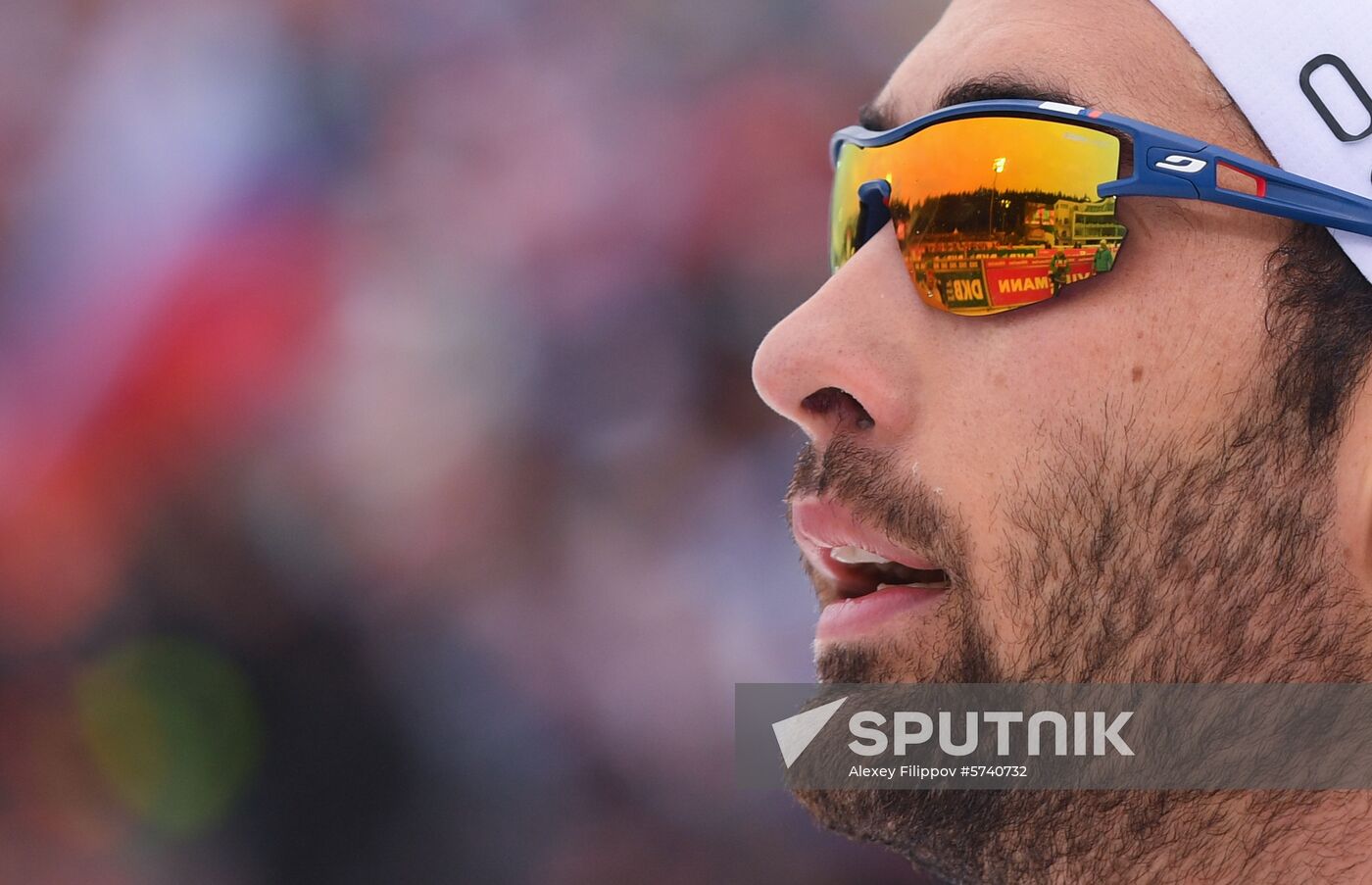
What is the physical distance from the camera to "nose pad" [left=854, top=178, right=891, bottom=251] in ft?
5.09

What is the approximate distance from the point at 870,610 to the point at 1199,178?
1.95 feet

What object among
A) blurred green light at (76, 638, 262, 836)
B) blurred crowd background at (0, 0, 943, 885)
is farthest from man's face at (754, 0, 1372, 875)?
blurred green light at (76, 638, 262, 836)

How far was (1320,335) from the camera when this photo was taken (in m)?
1.26

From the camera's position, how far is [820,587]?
4.97ft

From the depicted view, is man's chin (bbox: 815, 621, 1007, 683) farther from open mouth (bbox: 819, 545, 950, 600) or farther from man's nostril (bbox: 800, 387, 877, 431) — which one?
man's nostril (bbox: 800, 387, 877, 431)

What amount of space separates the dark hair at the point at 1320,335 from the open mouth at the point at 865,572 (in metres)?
0.43

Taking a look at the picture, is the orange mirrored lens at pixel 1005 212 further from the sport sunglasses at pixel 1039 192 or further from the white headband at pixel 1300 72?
the white headband at pixel 1300 72

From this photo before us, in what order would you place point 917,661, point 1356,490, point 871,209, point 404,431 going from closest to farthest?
point 1356,490
point 917,661
point 871,209
point 404,431

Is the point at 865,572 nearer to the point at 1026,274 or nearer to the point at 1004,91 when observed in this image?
the point at 1026,274

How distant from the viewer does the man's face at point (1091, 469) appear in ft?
4.16

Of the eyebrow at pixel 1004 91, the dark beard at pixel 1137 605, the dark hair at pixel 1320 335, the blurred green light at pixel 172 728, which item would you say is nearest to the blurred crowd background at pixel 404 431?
the blurred green light at pixel 172 728

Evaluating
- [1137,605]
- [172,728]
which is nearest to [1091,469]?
[1137,605]

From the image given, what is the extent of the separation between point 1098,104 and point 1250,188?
19 centimetres

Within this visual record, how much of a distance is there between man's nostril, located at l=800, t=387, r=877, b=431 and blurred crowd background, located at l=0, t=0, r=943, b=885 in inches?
104
